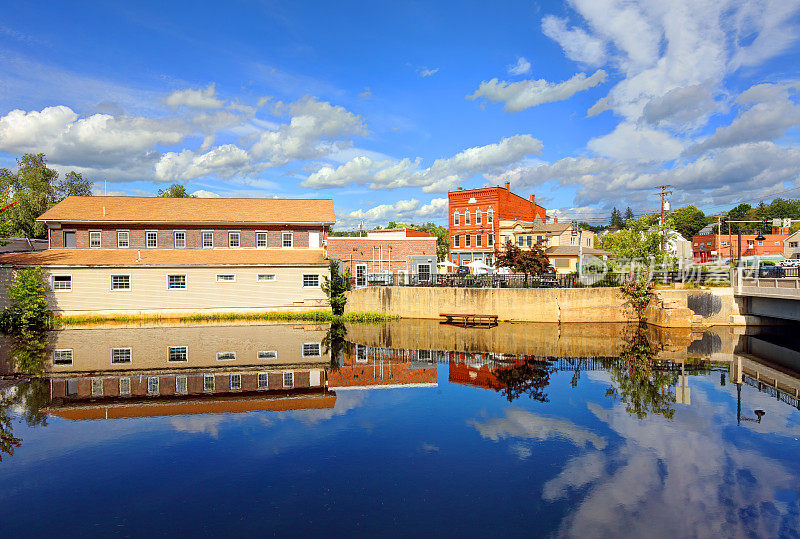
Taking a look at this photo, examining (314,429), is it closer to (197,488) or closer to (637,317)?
(197,488)

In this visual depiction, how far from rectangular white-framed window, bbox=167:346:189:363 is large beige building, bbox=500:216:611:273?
127ft

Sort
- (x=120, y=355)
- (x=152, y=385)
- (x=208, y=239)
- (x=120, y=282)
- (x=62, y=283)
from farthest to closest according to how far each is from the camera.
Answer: (x=208, y=239) → (x=120, y=282) → (x=62, y=283) → (x=120, y=355) → (x=152, y=385)

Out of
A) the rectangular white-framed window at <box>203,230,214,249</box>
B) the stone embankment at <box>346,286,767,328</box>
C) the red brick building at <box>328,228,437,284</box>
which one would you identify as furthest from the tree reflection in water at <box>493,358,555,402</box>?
the rectangular white-framed window at <box>203,230,214,249</box>

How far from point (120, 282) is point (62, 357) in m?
10.4

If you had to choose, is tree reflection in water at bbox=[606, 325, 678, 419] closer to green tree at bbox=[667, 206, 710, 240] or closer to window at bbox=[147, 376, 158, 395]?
window at bbox=[147, 376, 158, 395]

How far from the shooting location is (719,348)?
26.1 metres

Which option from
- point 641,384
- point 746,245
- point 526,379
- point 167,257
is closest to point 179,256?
point 167,257

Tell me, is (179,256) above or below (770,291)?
above

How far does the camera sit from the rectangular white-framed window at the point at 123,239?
1378 inches

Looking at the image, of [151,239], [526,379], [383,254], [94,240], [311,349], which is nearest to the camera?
[526,379]

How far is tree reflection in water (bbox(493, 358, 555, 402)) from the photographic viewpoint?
1736cm

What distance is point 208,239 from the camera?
36.0 m

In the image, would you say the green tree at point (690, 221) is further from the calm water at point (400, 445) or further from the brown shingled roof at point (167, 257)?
the brown shingled roof at point (167, 257)

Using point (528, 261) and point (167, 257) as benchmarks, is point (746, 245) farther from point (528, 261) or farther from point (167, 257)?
point (167, 257)
